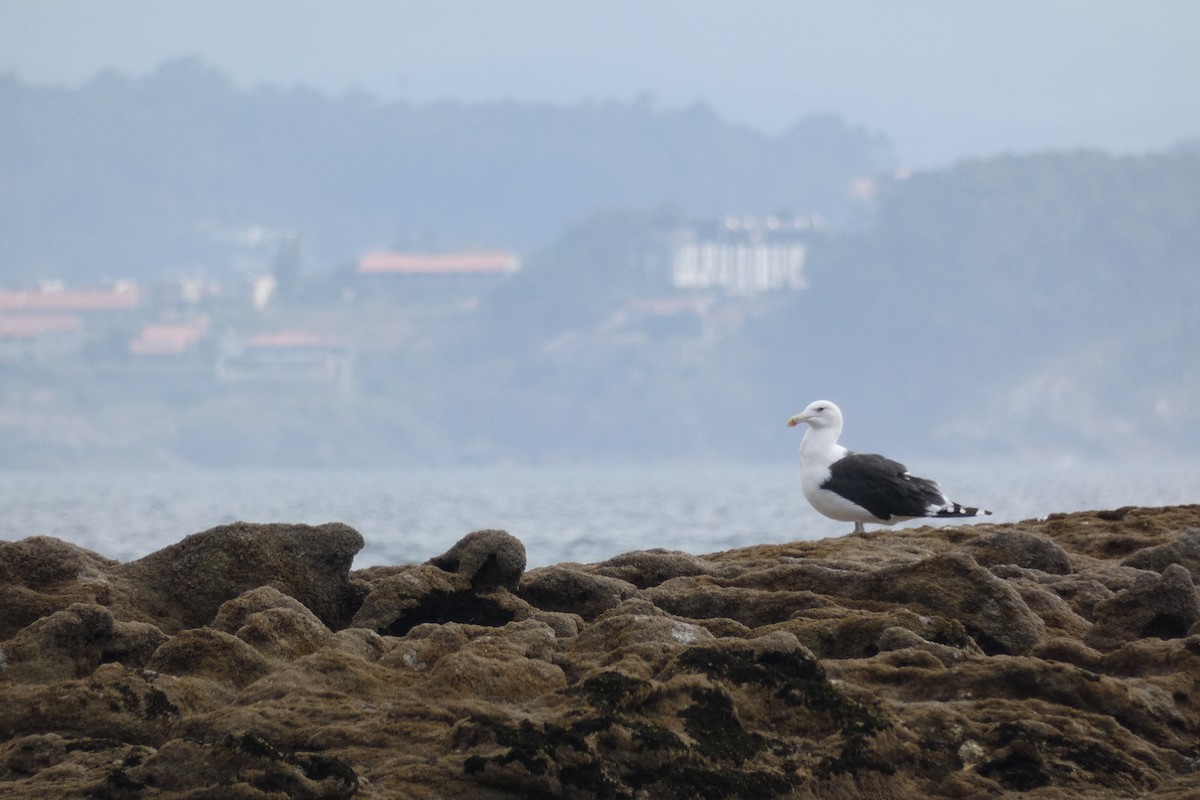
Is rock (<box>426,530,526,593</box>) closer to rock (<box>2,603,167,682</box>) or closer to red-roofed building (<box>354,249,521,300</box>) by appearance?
rock (<box>2,603,167,682</box>)

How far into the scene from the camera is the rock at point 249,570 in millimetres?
7160

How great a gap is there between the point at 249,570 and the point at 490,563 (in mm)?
934

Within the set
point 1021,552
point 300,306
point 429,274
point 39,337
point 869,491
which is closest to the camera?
point 1021,552

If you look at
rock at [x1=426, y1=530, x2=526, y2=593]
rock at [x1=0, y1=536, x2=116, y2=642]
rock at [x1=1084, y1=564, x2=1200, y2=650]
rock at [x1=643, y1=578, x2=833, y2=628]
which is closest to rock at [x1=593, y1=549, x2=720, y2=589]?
rock at [x1=643, y1=578, x2=833, y2=628]

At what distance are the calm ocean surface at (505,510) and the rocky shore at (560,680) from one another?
65.0ft

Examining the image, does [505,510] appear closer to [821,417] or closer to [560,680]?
[821,417]

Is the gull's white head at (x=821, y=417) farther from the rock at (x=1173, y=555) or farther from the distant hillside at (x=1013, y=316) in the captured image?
the distant hillside at (x=1013, y=316)

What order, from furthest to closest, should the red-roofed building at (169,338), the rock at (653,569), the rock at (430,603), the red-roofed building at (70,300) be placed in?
the red-roofed building at (70,300) < the red-roofed building at (169,338) < the rock at (653,569) < the rock at (430,603)

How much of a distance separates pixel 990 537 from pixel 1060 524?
1.57 meters

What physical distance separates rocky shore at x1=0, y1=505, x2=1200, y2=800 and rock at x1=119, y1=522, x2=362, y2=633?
11mm

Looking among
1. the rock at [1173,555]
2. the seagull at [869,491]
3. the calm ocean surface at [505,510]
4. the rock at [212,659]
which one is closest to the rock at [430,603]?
the rock at [212,659]

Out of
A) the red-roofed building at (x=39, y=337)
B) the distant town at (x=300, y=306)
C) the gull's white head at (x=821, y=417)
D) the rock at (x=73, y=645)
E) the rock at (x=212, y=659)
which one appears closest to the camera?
the rock at (x=212, y=659)

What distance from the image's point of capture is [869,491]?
41.3 feet

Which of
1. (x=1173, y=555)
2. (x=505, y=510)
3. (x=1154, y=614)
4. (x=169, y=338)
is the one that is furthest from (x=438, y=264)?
(x=1154, y=614)
